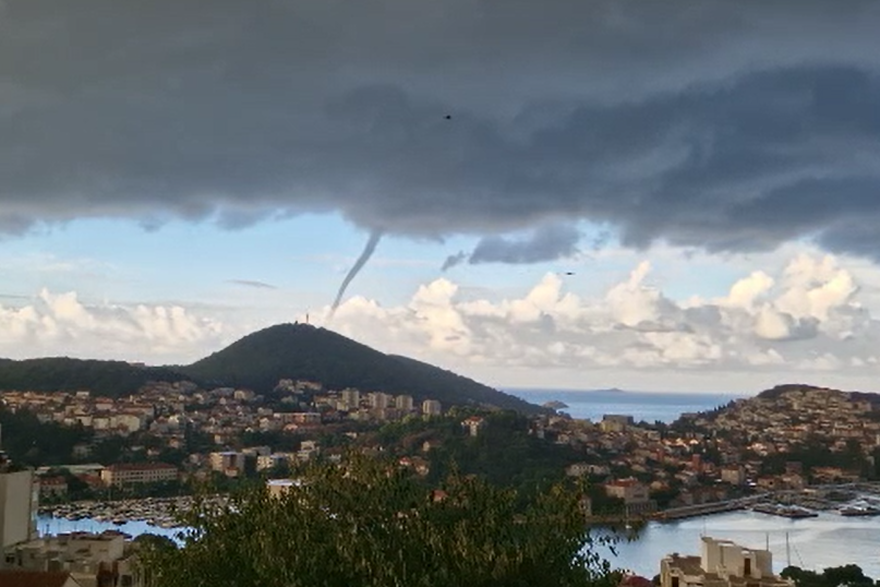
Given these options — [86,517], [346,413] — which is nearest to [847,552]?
[86,517]

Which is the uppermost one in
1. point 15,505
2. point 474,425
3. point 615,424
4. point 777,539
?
point 615,424

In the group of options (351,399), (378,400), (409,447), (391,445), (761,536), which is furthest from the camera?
(378,400)

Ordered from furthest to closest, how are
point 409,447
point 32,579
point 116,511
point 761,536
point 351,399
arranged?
point 351,399
point 409,447
point 116,511
point 761,536
point 32,579

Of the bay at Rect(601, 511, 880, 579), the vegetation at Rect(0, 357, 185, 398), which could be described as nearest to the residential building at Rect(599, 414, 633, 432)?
the bay at Rect(601, 511, 880, 579)

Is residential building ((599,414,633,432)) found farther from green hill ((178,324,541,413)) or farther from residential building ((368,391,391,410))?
residential building ((368,391,391,410))

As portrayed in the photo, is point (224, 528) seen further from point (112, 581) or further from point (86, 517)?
point (86, 517)

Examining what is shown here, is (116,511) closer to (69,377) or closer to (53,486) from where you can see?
(53,486)

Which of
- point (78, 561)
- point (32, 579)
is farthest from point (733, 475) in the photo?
point (32, 579)
